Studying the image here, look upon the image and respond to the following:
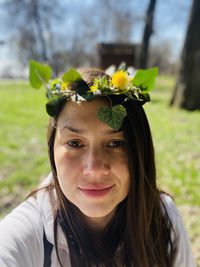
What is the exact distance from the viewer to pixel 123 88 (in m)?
1.45

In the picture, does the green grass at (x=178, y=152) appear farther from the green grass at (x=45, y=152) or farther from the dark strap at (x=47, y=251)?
the dark strap at (x=47, y=251)

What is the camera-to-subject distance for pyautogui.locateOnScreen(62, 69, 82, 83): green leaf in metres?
1.43

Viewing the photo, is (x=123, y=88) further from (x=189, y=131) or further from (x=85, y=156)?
(x=189, y=131)

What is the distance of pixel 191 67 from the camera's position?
908 centimetres

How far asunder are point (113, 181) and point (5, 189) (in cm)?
283

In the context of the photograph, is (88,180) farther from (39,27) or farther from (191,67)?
(39,27)

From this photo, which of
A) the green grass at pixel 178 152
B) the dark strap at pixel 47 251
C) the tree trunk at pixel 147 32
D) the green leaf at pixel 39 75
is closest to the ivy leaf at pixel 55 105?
the green leaf at pixel 39 75

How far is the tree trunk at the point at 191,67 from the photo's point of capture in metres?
8.98

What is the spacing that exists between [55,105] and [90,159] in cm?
28

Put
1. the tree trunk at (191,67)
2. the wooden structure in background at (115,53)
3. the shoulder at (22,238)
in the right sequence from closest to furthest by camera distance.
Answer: the shoulder at (22,238) → the tree trunk at (191,67) → the wooden structure in background at (115,53)

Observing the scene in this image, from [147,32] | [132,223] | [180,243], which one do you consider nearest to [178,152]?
[180,243]

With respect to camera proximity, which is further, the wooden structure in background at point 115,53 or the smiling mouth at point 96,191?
the wooden structure in background at point 115,53

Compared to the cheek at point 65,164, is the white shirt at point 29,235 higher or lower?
lower

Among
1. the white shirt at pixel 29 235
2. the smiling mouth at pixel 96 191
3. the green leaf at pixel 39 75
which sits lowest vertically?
the white shirt at pixel 29 235
